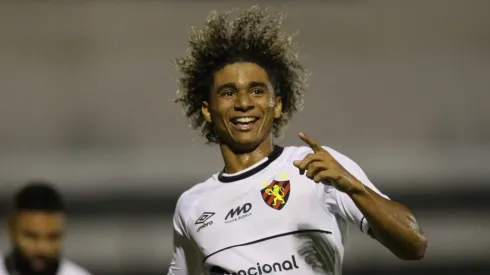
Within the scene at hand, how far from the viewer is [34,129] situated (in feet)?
14.3

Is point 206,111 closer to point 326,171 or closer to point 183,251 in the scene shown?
point 183,251

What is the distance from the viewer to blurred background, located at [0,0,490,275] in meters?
4.28

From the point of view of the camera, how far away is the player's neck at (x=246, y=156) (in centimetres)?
237

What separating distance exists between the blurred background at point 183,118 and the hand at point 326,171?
2.24 m

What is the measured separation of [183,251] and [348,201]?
552mm

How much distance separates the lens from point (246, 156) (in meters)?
2.38

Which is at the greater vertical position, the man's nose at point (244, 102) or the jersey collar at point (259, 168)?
the man's nose at point (244, 102)

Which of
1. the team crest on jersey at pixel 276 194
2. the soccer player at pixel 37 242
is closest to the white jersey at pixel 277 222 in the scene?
the team crest on jersey at pixel 276 194

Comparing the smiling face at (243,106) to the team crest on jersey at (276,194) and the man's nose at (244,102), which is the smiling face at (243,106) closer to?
the man's nose at (244,102)

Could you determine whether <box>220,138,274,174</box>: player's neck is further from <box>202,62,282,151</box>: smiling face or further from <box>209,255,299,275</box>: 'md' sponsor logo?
<box>209,255,299,275</box>: 'md' sponsor logo

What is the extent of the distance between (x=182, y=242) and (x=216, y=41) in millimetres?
530

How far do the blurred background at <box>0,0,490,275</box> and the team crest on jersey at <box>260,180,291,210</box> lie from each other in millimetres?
1912

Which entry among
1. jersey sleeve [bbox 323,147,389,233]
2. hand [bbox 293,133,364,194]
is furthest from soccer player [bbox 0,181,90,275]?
hand [bbox 293,133,364,194]

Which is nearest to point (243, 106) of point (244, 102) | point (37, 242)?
point (244, 102)
